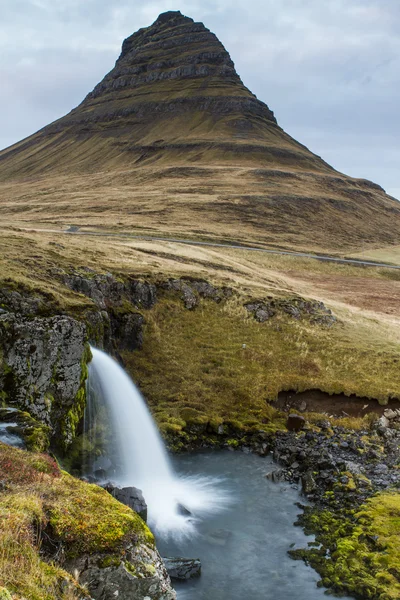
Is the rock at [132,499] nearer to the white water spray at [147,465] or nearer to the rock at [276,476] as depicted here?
the white water spray at [147,465]

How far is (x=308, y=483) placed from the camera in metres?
22.7

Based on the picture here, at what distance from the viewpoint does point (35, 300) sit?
2423 cm

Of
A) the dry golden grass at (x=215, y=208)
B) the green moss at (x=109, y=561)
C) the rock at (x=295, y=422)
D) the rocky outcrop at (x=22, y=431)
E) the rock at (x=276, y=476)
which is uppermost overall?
the dry golden grass at (x=215, y=208)

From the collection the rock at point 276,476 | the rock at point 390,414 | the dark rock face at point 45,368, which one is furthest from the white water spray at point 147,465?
the rock at point 390,414

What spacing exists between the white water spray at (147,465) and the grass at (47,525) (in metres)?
8.82

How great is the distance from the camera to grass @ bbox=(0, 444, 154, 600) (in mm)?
8281

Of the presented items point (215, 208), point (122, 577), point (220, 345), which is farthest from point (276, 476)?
point (215, 208)

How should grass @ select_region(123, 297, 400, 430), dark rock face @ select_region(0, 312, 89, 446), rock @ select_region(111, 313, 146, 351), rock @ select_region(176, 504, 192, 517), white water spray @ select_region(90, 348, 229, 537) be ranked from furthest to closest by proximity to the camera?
rock @ select_region(111, 313, 146, 351) < grass @ select_region(123, 297, 400, 430) < dark rock face @ select_region(0, 312, 89, 446) < rock @ select_region(176, 504, 192, 517) < white water spray @ select_region(90, 348, 229, 537)

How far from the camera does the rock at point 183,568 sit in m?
16.6

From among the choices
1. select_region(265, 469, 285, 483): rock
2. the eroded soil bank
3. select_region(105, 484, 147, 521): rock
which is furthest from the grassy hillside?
select_region(105, 484, 147, 521): rock

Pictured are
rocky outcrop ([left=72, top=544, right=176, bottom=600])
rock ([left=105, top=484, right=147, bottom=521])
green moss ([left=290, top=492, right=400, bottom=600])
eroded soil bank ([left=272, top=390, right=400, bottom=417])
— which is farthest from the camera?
eroded soil bank ([left=272, top=390, right=400, bottom=417])

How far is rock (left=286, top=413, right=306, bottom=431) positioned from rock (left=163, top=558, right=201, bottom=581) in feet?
43.7

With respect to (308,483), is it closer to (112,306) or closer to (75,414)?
(75,414)

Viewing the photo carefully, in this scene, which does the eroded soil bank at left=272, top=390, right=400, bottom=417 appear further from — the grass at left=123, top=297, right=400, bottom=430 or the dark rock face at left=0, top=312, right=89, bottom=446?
the dark rock face at left=0, top=312, right=89, bottom=446
